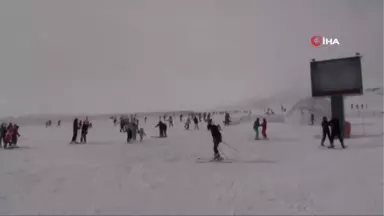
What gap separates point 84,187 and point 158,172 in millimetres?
1581

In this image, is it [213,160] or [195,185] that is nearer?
[195,185]

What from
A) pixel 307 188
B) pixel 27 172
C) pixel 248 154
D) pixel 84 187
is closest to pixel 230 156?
pixel 248 154

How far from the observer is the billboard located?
10977 millimetres

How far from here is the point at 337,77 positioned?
11.4m

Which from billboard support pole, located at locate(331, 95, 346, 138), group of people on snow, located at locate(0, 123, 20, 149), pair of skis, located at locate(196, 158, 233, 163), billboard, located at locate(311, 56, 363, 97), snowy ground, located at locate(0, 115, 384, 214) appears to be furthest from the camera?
billboard support pole, located at locate(331, 95, 346, 138)

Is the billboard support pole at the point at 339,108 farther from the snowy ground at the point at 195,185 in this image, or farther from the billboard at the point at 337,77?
the snowy ground at the point at 195,185

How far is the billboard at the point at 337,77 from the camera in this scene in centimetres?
1098

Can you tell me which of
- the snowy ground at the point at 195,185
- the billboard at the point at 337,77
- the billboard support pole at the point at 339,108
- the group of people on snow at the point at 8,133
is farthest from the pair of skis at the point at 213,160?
the group of people on snow at the point at 8,133

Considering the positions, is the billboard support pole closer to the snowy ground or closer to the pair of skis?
the snowy ground

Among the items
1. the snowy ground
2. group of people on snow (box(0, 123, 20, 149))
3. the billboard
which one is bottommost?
the snowy ground

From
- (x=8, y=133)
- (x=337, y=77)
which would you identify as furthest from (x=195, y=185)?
(x=337, y=77)

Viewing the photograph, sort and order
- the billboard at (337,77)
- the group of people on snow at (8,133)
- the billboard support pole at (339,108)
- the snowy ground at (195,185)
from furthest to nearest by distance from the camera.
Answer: the billboard support pole at (339,108) → the billboard at (337,77) → the group of people on snow at (8,133) → the snowy ground at (195,185)

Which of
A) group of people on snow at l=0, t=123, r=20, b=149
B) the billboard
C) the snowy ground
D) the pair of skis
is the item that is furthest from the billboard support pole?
group of people on snow at l=0, t=123, r=20, b=149

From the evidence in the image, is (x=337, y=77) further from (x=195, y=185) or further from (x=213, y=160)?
(x=195, y=185)
